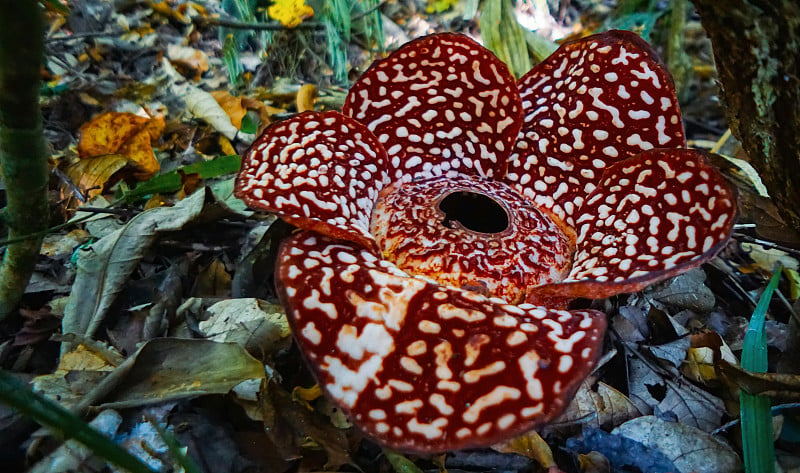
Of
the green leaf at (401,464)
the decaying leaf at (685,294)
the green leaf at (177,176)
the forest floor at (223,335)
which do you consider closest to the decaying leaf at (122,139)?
the forest floor at (223,335)

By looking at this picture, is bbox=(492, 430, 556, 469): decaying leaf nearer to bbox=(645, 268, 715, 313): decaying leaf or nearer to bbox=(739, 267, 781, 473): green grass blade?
bbox=(739, 267, 781, 473): green grass blade

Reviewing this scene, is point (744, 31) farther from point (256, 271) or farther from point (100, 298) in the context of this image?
point (100, 298)

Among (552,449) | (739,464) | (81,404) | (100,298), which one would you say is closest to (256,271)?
(100,298)

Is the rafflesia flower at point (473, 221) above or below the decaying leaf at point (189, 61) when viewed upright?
below

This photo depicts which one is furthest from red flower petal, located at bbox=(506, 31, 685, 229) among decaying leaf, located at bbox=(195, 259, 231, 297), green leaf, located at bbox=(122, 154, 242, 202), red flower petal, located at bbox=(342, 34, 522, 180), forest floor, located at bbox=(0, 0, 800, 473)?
green leaf, located at bbox=(122, 154, 242, 202)

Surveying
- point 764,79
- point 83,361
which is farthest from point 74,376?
point 764,79

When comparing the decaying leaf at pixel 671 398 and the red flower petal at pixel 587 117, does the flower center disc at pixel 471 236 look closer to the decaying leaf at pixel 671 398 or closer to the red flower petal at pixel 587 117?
the red flower petal at pixel 587 117
